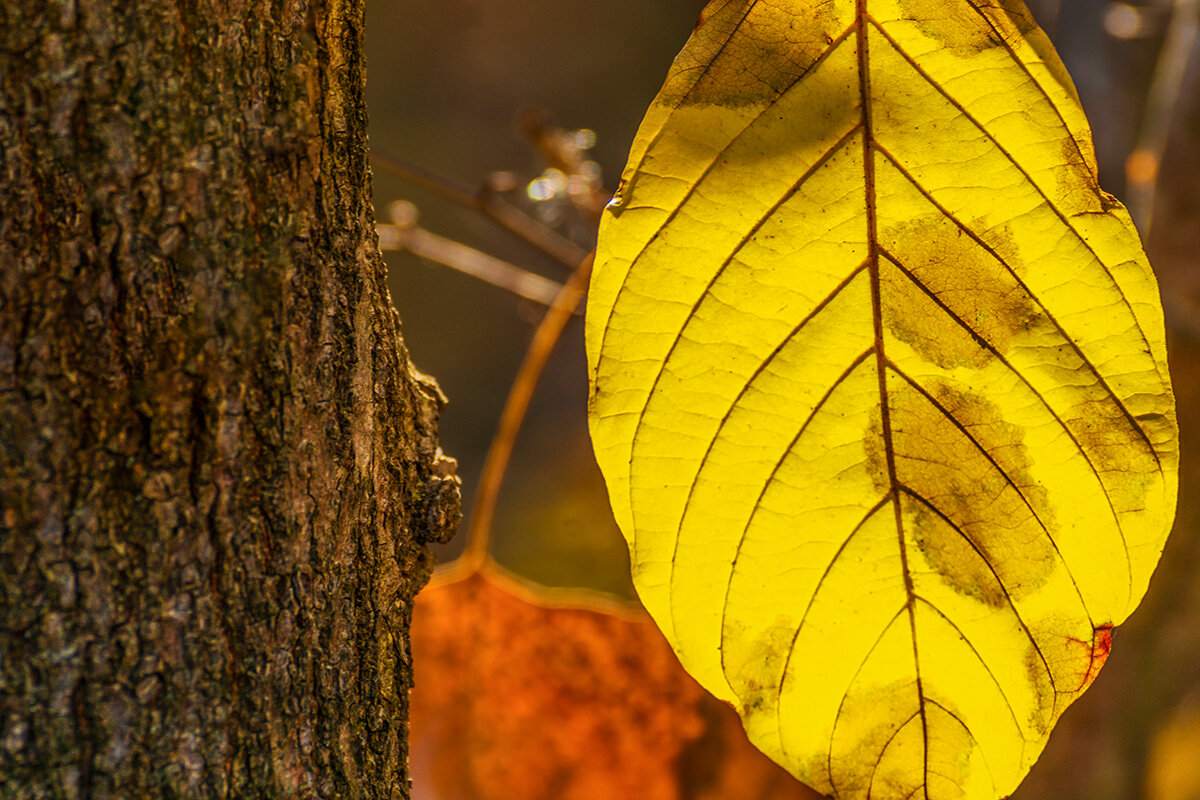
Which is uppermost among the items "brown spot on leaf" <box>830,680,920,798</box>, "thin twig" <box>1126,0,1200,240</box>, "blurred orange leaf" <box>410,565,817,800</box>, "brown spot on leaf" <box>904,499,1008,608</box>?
"thin twig" <box>1126,0,1200,240</box>

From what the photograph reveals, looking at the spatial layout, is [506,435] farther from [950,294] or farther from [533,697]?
[950,294]

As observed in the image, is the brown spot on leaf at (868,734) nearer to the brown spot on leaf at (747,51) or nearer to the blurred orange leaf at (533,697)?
the brown spot on leaf at (747,51)

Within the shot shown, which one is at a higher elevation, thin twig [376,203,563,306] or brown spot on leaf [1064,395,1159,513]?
brown spot on leaf [1064,395,1159,513]

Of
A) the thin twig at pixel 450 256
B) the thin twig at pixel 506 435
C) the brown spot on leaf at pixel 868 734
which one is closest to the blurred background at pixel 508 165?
the thin twig at pixel 450 256

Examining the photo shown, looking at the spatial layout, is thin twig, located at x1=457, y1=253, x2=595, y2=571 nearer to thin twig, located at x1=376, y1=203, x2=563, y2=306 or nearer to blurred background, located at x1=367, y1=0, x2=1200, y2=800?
thin twig, located at x1=376, y1=203, x2=563, y2=306

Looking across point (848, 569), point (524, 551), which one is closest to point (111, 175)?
point (848, 569)

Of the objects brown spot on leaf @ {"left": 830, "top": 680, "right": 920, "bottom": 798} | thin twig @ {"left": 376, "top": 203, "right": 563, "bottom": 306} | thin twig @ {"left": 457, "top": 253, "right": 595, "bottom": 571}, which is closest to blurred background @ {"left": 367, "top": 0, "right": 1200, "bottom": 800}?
thin twig @ {"left": 376, "top": 203, "right": 563, "bottom": 306}
